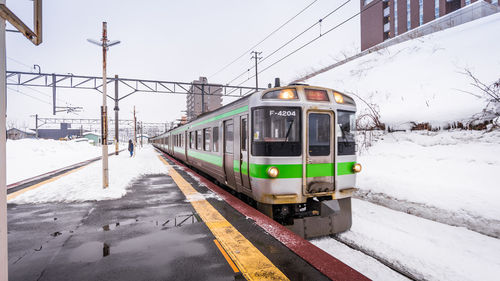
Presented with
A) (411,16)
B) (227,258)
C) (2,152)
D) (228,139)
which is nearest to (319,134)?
(228,139)

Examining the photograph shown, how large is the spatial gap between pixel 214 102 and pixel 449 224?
4486 inches

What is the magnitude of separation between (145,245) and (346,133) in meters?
4.26

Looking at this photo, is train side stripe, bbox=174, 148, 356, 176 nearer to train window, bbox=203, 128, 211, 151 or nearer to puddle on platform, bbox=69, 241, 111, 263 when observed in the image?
puddle on platform, bbox=69, 241, 111, 263

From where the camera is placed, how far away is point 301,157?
4727 millimetres

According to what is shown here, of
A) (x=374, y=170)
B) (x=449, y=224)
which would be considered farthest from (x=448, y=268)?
(x=374, y=170)

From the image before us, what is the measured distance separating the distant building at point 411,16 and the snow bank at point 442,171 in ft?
75.1

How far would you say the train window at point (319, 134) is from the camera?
4.89m

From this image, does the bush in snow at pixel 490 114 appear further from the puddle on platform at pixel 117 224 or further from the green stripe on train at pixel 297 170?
the puddle on platform at pixel 117 224

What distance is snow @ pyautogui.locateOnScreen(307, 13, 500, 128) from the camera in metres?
10.5

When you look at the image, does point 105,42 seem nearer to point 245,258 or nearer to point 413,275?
point 245,258

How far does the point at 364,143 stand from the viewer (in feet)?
40.0

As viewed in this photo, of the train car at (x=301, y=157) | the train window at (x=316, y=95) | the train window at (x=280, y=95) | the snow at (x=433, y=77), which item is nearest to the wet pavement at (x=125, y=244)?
the train car at (x=301, y=157)

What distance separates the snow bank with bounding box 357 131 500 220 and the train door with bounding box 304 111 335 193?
3.14 meters

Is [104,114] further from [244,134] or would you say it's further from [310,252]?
[310,252]
